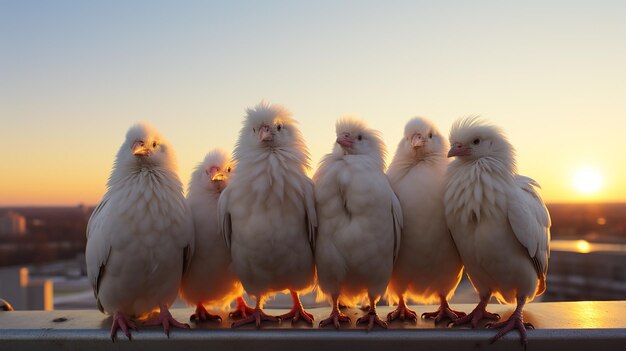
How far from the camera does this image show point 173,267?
3.05m

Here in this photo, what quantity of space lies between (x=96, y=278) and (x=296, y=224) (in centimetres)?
120

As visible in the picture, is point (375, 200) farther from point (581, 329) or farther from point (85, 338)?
point (85, 338)

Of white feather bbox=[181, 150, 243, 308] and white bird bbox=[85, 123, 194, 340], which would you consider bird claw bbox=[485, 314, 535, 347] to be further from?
white bird bbox=[85, 123, 194, 340]

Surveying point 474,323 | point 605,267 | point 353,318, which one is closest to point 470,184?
point 474,323

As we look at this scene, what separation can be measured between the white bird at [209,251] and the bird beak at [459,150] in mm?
1302

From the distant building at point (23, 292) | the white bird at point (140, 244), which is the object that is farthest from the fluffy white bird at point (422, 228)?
the distant building at point (23, 292)

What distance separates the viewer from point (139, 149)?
3131 millimetres

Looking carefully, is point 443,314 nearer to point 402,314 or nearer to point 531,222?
point 402,314

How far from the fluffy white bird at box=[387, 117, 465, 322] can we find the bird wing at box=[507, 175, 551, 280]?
38 cm

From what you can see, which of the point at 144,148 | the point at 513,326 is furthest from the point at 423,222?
the point at 144,148

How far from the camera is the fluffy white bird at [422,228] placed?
10.2 feet

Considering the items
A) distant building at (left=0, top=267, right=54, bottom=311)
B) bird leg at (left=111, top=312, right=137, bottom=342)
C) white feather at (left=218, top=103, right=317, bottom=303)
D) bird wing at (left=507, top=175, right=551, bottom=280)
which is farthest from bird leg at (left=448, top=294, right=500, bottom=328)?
distant building at (left=0, top=267, right=54, bottom=311)

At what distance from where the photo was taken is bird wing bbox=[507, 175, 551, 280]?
3.01 meters

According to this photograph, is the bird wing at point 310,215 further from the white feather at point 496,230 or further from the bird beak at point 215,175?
the white feather at point 496,230
